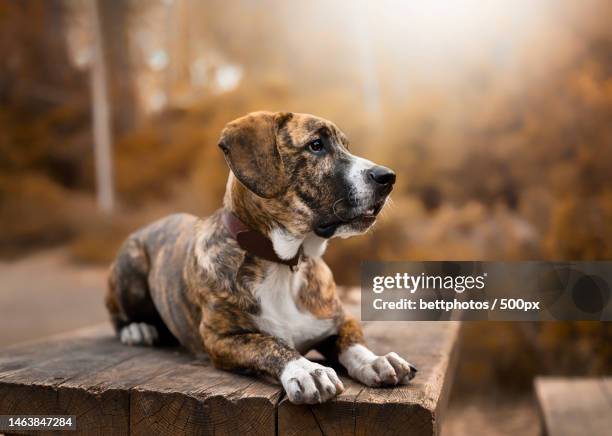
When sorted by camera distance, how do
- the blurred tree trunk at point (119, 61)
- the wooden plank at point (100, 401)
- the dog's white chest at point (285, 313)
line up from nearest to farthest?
the wooden plank at point (100, 401) → the dog's white chest at point (285, 313) → the blurred tree trunk at point (119, 61)

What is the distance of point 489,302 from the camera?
9.04 ft

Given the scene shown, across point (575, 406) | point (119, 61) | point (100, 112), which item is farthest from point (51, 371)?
point (119, 61)

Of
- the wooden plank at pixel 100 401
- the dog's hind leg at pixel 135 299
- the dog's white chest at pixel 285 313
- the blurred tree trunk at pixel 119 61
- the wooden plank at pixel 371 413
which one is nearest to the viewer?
the wooden plank at pixel 371 413

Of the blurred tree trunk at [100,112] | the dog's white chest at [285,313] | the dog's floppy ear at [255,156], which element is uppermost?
the blurred tree trunk at [100,112]

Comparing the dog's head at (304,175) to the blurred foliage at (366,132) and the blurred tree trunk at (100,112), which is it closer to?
the blurred foliage at (366,132)

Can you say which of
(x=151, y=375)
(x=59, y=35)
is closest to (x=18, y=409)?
(x=151, y=375)

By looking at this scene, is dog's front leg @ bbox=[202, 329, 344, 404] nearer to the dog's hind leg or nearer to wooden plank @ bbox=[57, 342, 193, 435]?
wooden plank @ bbox=[57, 342, 193, 435]

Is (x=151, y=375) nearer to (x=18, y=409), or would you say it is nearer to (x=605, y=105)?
(x=18, y=409)

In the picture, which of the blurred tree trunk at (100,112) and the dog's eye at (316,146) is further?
the blurred tree trunk at (100,112)

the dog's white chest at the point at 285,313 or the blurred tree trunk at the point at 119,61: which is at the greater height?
the blurred tree trunk at the point at 119,61

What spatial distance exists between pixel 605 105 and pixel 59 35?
585cm

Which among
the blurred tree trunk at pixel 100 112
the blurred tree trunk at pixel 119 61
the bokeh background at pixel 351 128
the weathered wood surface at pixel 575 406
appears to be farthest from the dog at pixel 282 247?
the blurred tree trunk at pixel 119 61

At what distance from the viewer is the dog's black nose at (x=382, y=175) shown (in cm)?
191

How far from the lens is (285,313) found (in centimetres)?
207
